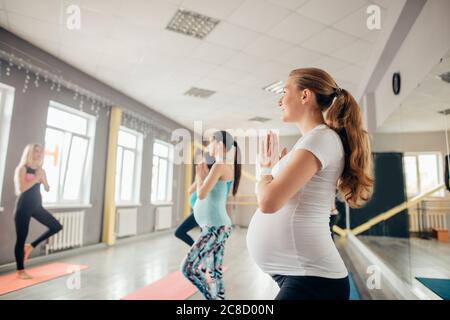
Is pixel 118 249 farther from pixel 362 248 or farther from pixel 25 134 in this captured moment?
pixel 362 248

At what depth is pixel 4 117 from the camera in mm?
3641

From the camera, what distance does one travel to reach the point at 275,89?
2465mm

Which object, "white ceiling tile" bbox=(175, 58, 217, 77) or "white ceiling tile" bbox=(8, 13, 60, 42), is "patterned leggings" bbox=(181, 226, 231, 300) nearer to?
"white ceiling tile" bbox=(175, 58, 217, 77)

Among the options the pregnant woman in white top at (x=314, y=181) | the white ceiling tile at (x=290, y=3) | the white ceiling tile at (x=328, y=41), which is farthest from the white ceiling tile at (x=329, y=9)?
the pregnant woman in white top at (x=314, y=181)

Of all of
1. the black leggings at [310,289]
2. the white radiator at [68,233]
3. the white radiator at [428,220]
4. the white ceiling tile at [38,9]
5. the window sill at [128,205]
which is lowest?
the white radiator at [68,233]

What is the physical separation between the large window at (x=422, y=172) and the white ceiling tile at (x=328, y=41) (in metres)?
1.37

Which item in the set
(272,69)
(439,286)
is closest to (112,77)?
(272,69)

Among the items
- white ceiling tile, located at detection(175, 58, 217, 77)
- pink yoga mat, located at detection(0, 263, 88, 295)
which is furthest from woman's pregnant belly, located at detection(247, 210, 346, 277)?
white ceiling tile, located at detection(175, 58, 217, 77)

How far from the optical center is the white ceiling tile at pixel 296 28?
9.42 ft

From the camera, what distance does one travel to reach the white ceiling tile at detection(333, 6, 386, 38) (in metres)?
2.78

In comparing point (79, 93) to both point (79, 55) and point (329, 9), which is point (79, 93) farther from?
point (329, 9)

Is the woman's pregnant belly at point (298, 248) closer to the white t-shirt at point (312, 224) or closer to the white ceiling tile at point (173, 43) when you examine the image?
the white t-shirt at point (312, 224)

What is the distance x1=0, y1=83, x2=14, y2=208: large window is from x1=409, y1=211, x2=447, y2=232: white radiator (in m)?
4.62

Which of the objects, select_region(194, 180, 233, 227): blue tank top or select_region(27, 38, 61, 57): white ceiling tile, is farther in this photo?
select_region(27, 38, 61, 57): white ceiling tile
